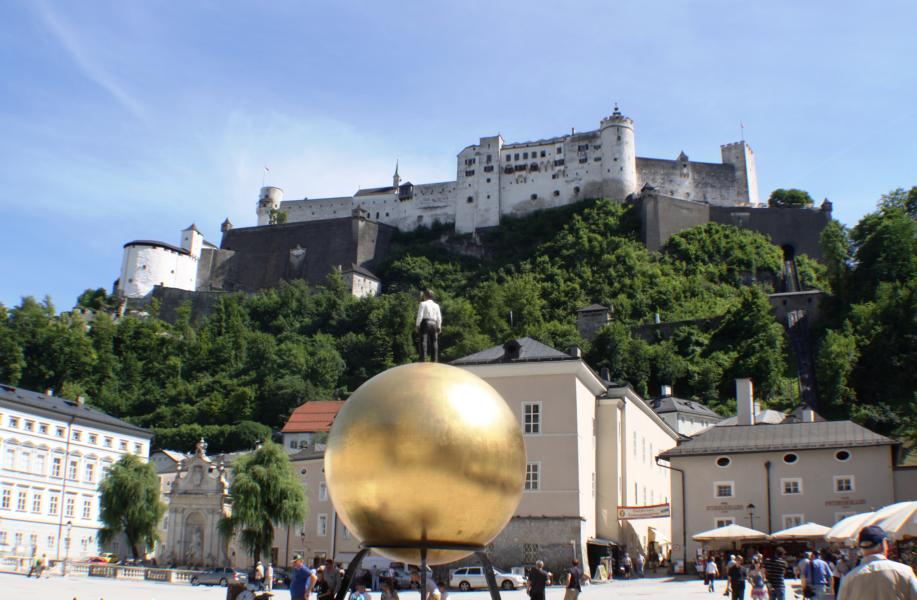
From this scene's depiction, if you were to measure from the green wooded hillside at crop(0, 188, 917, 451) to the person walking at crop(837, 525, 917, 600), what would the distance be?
5765 centimetres

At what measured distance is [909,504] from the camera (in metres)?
15.2

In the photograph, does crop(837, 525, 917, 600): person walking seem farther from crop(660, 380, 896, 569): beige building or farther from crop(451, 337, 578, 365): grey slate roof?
crop(660, 380, 896, 569): beige building

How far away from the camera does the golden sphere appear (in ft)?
19.9

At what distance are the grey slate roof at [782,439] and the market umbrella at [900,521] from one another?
788 inches

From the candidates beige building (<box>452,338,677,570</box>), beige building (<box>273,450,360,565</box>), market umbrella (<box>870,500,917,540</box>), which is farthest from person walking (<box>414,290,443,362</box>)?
beige building (<box>273,450,360,565</box>)

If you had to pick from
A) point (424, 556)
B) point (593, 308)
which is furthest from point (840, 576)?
point (593, 308)

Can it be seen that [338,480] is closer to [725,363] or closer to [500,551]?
[500,551]

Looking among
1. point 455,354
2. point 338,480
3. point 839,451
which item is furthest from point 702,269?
point 338,480

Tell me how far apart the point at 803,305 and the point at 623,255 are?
2231 cm

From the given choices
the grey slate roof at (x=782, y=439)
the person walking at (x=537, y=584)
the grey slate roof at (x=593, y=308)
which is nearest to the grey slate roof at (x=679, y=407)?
the grey slate roof at (x=593, y=308)

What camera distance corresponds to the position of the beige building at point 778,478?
33.4 m

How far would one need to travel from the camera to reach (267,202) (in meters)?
127

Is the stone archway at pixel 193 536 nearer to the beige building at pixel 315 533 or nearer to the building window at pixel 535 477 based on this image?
the beige building at pixel 315 533

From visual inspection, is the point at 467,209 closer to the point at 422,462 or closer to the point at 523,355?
the point at 523,355
